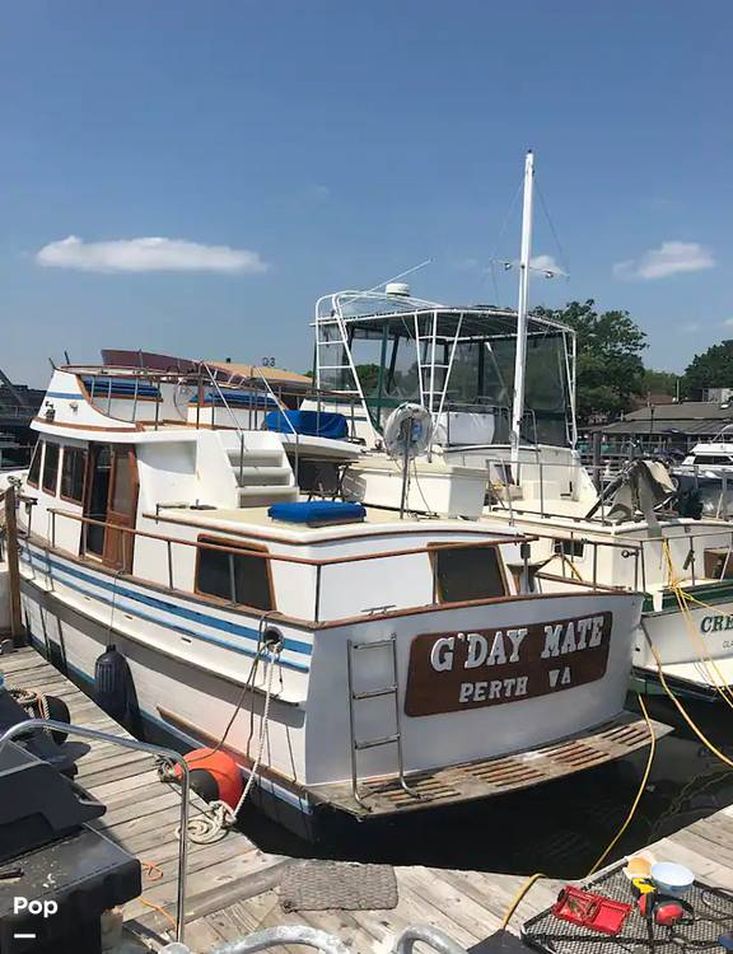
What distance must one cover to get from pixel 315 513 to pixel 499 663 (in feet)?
6.45

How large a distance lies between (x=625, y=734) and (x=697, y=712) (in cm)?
349

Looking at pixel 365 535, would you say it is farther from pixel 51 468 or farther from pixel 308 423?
pixel 51 468

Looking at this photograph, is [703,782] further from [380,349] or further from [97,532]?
[380,349]

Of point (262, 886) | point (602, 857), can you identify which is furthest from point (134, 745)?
point (602, 857)

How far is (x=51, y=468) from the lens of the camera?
992 centimetres

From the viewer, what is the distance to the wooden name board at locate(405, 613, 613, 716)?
5.75 m

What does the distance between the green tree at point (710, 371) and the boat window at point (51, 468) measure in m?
91.8

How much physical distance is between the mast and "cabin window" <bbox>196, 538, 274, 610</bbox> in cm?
728

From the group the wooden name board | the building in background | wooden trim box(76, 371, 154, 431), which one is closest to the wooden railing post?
wooden trim box(76, 371, 154, 431)

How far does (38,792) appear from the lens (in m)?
2.96

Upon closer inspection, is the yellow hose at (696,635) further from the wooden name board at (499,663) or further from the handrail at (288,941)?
the handrail at (288,941)

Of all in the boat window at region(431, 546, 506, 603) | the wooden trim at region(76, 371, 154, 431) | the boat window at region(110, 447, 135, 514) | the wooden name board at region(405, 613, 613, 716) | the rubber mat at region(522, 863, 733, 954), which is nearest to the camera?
the rubber mat at region(522, 863, 733, 954)

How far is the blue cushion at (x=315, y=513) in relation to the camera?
6.61 metres

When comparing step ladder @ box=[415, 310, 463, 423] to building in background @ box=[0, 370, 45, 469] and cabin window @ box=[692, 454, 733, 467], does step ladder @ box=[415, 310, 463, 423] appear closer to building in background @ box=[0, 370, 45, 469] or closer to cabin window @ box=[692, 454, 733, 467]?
cabin window @ box=[692, 454, 733, 467]
